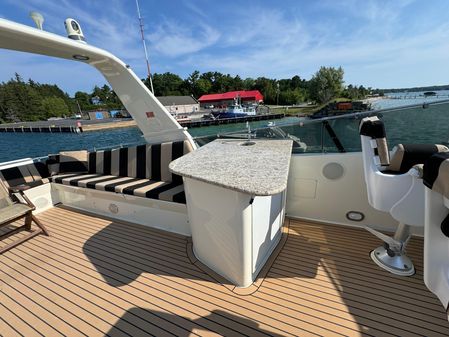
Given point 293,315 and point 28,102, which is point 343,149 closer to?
point 293,315

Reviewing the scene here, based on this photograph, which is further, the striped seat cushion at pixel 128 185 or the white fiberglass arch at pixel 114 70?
the striped seat cushion at pixel 128 185

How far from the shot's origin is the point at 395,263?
1.79 meters

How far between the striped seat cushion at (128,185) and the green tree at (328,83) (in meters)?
45.0

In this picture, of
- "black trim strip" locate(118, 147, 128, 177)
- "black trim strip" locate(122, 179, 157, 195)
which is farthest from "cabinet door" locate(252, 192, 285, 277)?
"black trim strip" locate(118, 147, 128, 177)

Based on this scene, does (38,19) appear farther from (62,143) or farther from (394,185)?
(62,143)

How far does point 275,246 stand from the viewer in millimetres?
2117

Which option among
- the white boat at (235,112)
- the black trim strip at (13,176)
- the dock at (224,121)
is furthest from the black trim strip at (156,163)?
the white boat at (235,112)

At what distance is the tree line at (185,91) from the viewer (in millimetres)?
41875

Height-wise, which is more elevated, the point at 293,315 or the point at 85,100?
the point at 85,100

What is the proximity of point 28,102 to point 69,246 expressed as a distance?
68295 mm

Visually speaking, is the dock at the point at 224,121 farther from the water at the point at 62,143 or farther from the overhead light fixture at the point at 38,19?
the overhead light fixture at the point at 38,19

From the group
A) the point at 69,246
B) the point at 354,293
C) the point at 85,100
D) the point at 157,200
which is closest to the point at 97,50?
the point at 157,200

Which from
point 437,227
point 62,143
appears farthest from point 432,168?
point 62,143

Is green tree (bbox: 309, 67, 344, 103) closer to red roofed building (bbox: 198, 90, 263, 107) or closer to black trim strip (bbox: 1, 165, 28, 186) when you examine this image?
red roofed building (bbox: 198, 90, 263, 107)
